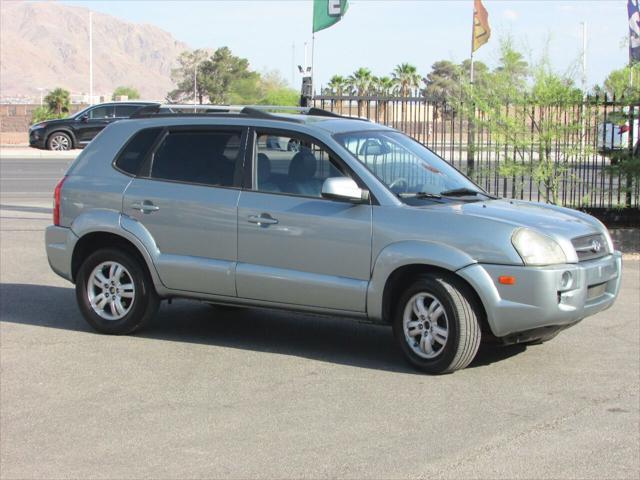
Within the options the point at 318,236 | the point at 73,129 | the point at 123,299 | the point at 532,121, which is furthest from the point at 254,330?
the point at 73,129

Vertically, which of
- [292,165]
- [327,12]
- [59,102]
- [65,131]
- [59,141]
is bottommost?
[292,165]

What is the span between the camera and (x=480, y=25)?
2972 centimetres

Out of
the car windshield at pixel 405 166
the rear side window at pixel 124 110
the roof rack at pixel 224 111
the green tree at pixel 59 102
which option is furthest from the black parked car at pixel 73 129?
the green tree at pixel 59 102

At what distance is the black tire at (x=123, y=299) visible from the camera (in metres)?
8.73

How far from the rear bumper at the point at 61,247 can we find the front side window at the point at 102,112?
26.7m

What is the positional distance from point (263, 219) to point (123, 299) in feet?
5.29

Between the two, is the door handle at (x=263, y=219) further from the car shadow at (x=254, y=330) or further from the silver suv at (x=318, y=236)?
the car shadow at (x=254, y=330)

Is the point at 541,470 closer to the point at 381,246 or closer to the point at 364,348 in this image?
the point at 381,246

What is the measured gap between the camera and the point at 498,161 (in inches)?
606

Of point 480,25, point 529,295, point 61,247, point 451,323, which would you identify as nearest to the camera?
point 529,295

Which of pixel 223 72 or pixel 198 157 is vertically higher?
pixel 223 72

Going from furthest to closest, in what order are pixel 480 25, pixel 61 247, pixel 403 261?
pixel 480 25 → pixel 61 247 → pixel 403 261

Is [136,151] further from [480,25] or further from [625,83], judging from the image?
[480,25]

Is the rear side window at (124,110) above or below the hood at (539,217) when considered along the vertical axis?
above
